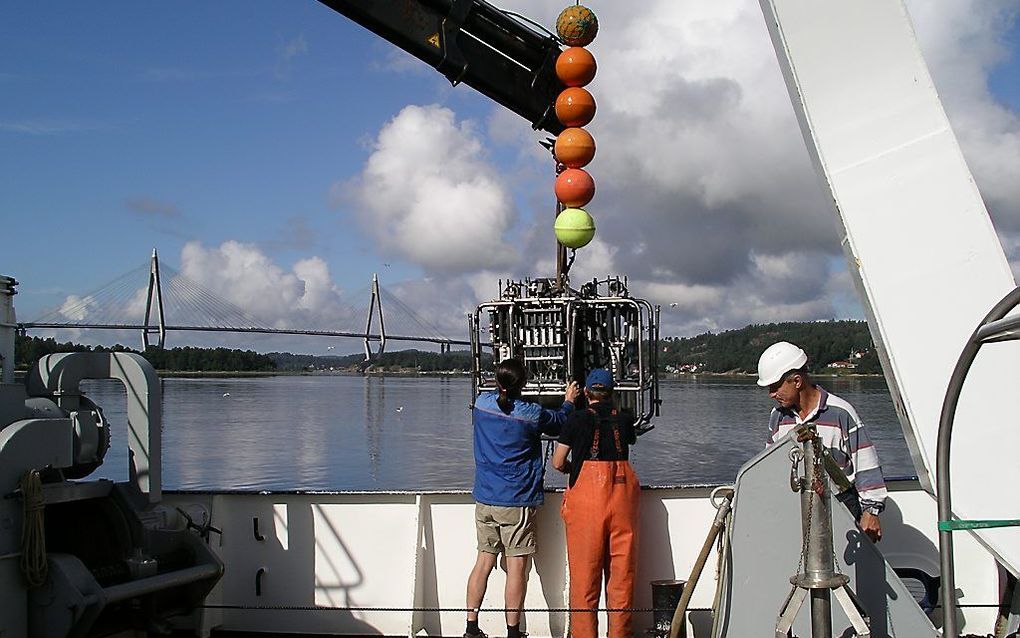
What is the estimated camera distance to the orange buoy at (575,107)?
21.5 feet

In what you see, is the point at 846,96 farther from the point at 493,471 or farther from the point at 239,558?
the point at 239,558

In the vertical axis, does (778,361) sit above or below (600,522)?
above

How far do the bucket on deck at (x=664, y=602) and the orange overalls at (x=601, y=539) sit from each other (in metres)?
0.15

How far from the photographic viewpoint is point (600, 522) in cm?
475

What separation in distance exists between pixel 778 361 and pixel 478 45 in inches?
155

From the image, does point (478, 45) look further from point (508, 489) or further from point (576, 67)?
point (508, 489)

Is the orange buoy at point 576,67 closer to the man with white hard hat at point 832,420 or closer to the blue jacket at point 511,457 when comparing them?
the blue jacket at point 511,457

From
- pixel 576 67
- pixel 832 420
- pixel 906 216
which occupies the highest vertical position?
pixel 576 67

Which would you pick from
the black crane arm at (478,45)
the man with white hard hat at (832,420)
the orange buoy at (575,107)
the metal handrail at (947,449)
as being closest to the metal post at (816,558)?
the metal handrail at (947,449)

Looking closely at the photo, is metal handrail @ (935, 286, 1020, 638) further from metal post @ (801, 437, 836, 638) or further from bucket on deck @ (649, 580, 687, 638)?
bucket on deck @ (649, 580, 687, 638)

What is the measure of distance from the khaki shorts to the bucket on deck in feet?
2.26

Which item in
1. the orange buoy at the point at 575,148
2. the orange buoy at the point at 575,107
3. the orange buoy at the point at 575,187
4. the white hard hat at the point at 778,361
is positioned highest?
the orange buoy at the point at 575,107

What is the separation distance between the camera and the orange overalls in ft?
15.6

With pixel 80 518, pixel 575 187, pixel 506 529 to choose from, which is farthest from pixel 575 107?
pixel 80 518
